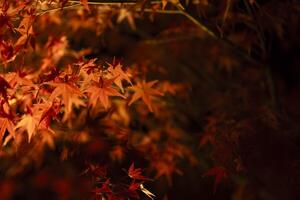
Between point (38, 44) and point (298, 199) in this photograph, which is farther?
point (298, 199)

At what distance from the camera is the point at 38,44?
12.8 ft

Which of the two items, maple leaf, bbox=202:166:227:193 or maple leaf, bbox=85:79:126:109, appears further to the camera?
maple leaf, bbox=202:166:227:193

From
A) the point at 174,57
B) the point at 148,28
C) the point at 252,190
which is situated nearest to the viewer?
the point at 252,190

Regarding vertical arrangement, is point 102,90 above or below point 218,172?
above

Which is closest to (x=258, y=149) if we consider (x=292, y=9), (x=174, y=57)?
(x=292, y=9)

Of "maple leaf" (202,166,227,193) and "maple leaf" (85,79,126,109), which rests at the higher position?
"maple leaf" (85,79,126,109)

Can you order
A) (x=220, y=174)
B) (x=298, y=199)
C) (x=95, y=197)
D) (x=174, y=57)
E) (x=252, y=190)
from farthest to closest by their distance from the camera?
(x=174, y=57)
(x=298, y=199)
(x=252, y=190)
(x=220, y=174)
(x=95, y=197)

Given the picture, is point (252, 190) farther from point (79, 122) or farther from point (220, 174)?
point (79, 122)

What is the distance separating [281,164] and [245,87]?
1079 mm

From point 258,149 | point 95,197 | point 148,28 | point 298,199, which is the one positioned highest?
point 95,197

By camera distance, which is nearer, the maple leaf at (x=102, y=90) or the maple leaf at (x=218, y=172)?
the maple leaf at (x=102, y=90)

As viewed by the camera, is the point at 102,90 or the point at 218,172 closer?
the point at 102,90

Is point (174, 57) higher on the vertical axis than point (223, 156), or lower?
lower

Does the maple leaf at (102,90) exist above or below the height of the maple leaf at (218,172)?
above
